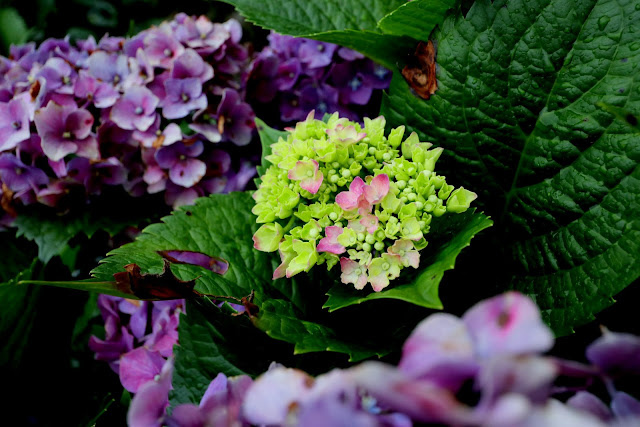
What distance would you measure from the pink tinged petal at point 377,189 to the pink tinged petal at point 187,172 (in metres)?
0.60

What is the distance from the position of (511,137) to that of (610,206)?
0.17 meters

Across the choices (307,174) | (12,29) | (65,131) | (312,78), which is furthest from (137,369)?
(12,29)

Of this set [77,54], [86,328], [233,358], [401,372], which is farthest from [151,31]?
[401,372]

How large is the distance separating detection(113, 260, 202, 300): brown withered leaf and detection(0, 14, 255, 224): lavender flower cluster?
1.76 feet

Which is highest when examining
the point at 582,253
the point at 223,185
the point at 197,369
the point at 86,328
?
the point at 582,253

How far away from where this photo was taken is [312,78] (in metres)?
1.30

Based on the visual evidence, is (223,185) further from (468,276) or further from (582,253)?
(582,253)

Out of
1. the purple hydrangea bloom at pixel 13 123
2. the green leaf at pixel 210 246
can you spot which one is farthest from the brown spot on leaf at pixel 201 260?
the purple hydrangea bloom at pixel 13 123

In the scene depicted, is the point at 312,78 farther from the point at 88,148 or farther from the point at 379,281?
the point at 379,281

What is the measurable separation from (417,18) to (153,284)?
58 cm

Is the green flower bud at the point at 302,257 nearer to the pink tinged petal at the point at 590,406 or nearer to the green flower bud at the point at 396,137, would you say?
the green flower bud at the point at 396,137

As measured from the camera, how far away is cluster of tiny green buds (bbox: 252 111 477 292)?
0.70 metres

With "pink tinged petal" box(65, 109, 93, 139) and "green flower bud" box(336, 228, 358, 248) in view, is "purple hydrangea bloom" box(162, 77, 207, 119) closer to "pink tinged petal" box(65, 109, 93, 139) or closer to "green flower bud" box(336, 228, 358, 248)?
"pink tinged petal" box(65, 109, 93, 139)

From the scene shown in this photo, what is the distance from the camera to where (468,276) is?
87cm
